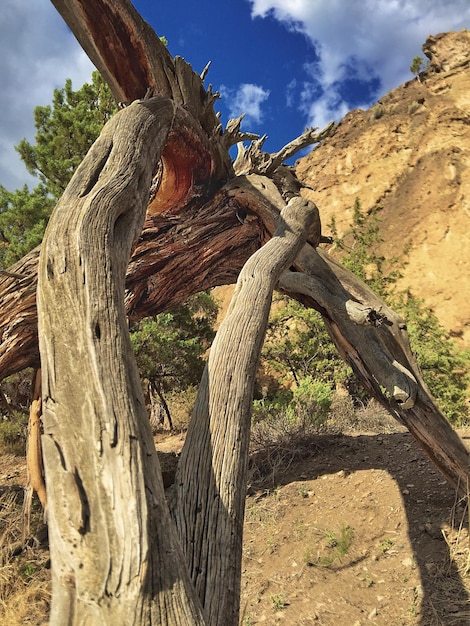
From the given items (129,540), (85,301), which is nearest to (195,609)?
(129,540)

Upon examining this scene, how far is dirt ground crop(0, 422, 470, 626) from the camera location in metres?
3.23

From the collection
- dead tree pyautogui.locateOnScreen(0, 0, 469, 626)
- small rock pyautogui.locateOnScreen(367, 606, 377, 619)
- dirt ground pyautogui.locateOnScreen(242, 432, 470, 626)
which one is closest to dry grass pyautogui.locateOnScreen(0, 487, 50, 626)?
dirt ground pyautogui.locateOnScreen(242, 432, 470, 626)

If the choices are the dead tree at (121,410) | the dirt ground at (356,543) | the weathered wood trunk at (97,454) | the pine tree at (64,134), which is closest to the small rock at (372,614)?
the dirt ground at (356,543)

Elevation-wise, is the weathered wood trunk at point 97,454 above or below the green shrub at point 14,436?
above

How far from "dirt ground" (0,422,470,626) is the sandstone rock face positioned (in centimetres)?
1194

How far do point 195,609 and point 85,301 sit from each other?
2.93 ft

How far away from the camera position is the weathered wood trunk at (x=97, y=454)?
967 millimetres

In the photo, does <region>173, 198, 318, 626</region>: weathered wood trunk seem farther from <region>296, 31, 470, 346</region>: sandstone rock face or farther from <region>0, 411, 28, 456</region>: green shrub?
<region>296, 31, 470, 346</region>: sandstone rock face

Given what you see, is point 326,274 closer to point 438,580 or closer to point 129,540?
point 438,580

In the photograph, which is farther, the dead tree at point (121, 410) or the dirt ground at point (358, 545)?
the dirt ground at point (358, 545)

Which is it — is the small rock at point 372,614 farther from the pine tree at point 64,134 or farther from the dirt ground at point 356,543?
the pine tree at point 64,134

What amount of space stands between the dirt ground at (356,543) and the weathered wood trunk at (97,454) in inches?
105

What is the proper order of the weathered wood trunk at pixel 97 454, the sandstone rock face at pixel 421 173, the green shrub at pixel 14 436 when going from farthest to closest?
the sandstone rock face at pixel 421 173
the green shrub at pixel 14 436
the weathered wood trunk at pixel 97 454

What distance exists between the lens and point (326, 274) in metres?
4.53
